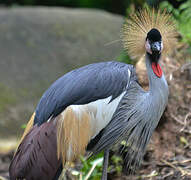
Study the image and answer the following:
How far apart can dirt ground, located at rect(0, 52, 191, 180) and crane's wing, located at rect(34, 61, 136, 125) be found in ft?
2.38

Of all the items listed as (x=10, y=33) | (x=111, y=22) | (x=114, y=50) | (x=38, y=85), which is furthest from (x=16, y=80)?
(x=111, y=22)

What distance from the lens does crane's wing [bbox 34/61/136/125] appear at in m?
2.21

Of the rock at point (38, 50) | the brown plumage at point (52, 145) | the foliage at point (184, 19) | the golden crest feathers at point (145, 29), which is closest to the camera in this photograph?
the brown plumage at point (52, 145)

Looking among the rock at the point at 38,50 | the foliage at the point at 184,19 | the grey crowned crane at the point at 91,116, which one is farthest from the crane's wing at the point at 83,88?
the rock at the point at 38,50

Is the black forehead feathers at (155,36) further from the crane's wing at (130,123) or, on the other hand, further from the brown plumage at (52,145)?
the brown plumage at (52,145)

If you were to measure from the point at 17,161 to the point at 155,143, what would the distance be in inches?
44.8

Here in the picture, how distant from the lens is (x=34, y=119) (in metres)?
2.32

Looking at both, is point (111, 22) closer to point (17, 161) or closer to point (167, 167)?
point (167, 167)

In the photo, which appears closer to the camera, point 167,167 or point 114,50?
point 167,167

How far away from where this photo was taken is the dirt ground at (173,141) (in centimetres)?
264

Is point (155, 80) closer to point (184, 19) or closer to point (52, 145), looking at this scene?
point (52, 145)

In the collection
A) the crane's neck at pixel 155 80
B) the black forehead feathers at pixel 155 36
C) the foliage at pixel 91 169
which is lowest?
the foliage at pixel 91 169

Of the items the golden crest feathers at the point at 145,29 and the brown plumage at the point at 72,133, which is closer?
the brown plumage at the point at 72,133

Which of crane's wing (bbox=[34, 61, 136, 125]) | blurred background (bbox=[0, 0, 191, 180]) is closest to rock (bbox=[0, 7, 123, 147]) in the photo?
blurred background (bbox=[0, 0, 191, 180])
